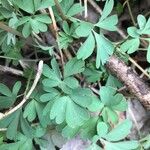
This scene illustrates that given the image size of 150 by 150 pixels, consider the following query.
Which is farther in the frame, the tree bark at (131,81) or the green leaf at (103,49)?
the tree bark at (131,81)

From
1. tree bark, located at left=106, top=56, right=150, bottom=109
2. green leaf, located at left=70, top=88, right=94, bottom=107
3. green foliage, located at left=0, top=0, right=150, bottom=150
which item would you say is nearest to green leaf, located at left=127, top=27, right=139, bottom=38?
green foliage, located at left=0, top=0, right=150, bottom=150

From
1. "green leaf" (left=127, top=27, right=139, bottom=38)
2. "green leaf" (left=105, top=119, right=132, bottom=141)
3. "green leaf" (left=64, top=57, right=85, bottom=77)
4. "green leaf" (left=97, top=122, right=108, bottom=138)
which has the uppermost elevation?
"green leaf" (left=127, top=27, right=139, bottom=38)

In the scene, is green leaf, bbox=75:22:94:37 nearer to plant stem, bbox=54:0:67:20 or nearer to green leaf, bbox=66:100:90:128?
plant stem, bbox=54:0:67:20

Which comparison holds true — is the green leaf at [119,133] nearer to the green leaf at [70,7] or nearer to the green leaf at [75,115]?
the green leaf at [75,115]

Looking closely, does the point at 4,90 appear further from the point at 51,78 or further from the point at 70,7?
the point at 70,7

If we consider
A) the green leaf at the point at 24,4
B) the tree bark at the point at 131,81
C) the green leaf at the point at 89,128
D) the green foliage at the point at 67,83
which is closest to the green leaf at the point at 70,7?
the green foliage at the point at 67,83
